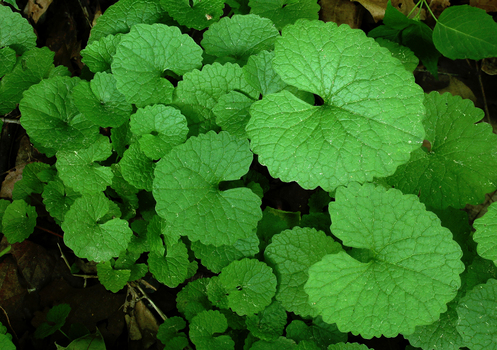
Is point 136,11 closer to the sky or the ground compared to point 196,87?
closer to the sky

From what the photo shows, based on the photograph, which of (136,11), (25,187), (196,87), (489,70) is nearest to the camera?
(196,87)

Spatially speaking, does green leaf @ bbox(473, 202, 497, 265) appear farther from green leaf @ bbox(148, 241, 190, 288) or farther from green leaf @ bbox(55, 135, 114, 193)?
green leaf @ bbox(55, 135, 114, 193)

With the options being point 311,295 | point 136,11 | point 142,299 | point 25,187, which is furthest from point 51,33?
point 311,295

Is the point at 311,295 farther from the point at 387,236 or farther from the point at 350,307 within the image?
the point at 387,236

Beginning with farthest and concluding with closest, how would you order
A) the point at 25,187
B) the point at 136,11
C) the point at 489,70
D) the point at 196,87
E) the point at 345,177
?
the point at 489,70, the point at 25,187, the point at 136,11, the point at 196,87, the point at 345,177

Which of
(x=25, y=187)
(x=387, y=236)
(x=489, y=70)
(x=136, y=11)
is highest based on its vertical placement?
(x=136, y=11)

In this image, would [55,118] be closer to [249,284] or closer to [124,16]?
[124,16]
